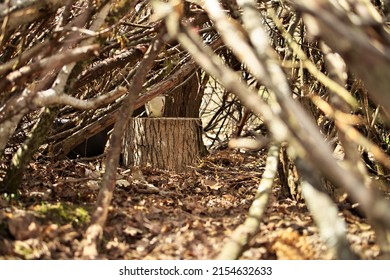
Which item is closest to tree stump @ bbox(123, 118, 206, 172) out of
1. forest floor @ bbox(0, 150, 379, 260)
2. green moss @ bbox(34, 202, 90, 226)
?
forest floor @ bbox(0, 150, 379, 260)

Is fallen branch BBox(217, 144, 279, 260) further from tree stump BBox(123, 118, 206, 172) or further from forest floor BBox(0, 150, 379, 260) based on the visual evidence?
tree stump BBox(123, 118, 206, 172)

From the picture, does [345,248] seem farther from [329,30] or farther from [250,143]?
[329,30]

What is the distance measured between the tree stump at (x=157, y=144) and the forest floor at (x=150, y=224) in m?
1.01

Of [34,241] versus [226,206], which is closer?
[34,241]

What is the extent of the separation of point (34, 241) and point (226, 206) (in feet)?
3.94

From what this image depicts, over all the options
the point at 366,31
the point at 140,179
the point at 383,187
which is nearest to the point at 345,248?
the point at 366,31

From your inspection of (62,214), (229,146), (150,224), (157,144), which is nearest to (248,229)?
(229,146)

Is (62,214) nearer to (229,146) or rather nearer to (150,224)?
(150,224)

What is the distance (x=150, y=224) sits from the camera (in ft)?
7.75

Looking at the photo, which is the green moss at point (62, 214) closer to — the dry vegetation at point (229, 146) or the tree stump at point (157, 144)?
the dry vegetation at point (229, 146)

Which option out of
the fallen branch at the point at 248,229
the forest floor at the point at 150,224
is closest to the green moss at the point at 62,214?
the forest floor at the point at 150,224

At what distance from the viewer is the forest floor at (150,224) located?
6.66 ft

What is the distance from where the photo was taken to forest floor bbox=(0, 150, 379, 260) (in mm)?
2029
